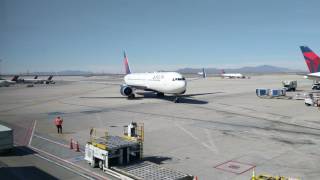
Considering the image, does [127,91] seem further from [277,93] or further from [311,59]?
[311,59]

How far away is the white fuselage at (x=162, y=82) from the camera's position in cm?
4171

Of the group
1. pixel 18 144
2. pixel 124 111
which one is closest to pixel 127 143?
pixel 18 144

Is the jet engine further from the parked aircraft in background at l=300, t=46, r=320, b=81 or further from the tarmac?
the parked aircraft in background at l=300, t=46, r=320, b=81

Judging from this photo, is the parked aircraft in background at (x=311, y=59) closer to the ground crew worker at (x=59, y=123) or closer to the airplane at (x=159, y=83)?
the airplane at (x=159, y=83)

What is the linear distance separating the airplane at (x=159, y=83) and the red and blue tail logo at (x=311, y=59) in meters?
25.2

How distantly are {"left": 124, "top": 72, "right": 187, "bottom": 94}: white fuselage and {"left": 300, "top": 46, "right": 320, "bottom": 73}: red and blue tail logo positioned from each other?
26424 millimetres

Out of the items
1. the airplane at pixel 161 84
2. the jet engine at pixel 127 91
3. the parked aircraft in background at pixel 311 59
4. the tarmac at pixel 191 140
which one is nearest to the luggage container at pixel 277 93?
the parked aircraft in background at pixel 311 59

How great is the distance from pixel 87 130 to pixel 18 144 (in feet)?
20.3

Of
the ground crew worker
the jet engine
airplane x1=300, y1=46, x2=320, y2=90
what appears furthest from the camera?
airplane x1=300, y1=46, x2=320, y2=90

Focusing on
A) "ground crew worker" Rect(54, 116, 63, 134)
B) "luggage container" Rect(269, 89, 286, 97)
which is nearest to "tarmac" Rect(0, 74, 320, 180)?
"ground crew worker" Rect(54, 116, 63, 134)

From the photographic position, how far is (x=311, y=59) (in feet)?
180

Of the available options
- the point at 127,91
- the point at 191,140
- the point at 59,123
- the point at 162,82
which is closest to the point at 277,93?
the point at 162,82

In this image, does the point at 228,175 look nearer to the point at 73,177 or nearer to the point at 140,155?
the point at 140,155

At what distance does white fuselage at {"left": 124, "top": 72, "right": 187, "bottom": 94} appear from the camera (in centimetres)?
4171
